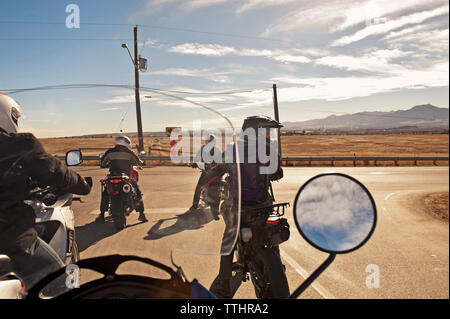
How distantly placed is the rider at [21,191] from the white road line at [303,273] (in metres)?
3.19

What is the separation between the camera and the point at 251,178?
8.11ft

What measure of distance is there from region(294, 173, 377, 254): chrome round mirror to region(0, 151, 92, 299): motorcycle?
3.77ft

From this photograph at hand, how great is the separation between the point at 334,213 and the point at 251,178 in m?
0.89

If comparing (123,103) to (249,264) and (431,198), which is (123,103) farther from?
(431,198)

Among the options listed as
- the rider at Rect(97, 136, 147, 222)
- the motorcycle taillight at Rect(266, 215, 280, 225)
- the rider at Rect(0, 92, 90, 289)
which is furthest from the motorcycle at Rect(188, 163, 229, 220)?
the motorcycle taillight at Rect(266, 215, 280, 225)

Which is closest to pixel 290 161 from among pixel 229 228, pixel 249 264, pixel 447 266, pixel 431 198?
pixel 431 198

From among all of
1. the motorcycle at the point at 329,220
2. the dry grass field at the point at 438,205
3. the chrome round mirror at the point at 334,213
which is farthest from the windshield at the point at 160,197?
the dry grass field at the point at 438,205

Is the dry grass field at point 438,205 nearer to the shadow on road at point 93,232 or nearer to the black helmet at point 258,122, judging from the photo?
the black helmet at point 258,122

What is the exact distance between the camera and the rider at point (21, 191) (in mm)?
1387

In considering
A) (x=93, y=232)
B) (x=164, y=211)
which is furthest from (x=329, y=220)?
(x=93, y=232)

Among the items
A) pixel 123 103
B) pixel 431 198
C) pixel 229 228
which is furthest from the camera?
pixel 431 198

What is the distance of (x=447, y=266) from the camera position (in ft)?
15.8
